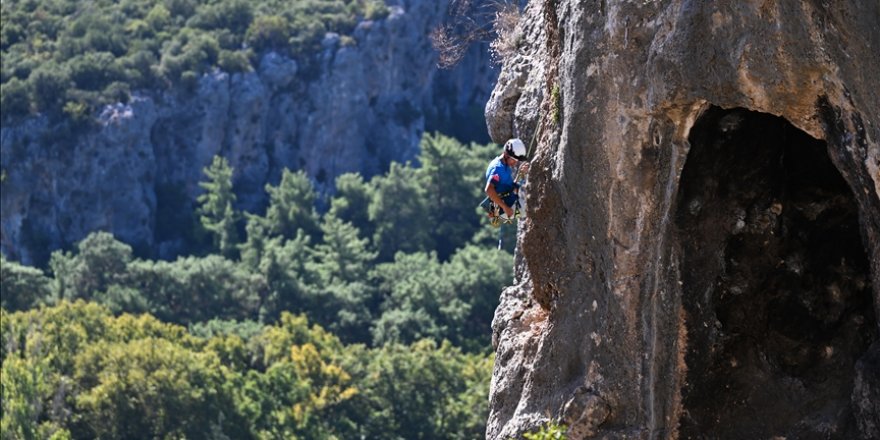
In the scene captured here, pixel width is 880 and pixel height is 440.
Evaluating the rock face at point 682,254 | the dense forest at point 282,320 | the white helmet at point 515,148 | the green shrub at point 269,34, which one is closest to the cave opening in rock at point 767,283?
the rock face at point 682,254

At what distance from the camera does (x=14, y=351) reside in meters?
67.8

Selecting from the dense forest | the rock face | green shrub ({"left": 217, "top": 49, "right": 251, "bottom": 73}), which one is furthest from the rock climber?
green shrub ({"left": 217, "top": 49, "right": 251, "bottom": 73})

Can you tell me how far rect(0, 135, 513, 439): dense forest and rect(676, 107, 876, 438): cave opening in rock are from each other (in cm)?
4142

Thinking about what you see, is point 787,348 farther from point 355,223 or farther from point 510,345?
point 355,223

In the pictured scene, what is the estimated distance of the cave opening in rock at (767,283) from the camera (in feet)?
60.1

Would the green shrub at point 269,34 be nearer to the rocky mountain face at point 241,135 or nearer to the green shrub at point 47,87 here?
the rocky mountain face at point 241,135

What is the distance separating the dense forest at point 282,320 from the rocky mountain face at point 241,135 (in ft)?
7.35

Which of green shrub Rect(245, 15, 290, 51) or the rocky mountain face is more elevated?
green shrub Rect(245, 15, 290, 51)

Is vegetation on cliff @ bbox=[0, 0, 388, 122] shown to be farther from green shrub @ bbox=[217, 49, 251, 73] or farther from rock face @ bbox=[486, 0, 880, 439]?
rock face @ bbox=[486, 0, 880, 439]

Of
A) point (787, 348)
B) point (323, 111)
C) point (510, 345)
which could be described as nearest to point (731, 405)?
point (787, 348)

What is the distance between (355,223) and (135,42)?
1643 centimetres

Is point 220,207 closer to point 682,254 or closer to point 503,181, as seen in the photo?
point 503,181

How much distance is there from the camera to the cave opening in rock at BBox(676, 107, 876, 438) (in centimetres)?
1833

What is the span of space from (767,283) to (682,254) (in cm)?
101
